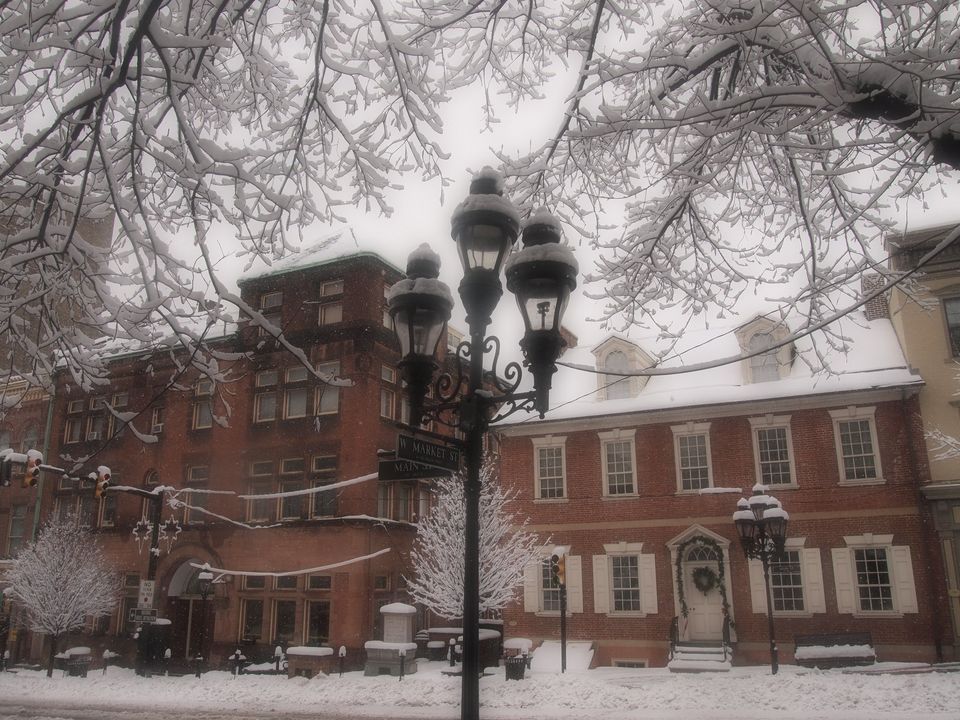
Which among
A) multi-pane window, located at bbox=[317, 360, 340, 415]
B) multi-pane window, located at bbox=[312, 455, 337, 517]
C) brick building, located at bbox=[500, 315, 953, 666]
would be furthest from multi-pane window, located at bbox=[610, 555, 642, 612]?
multi-pane window, located at bbox=[317, 360, 340, 415]

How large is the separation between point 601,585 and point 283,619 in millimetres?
10854

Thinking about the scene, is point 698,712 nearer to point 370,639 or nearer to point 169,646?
point 370,639

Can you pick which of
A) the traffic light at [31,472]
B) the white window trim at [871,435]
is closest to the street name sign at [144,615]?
the traffic light at [31,472]

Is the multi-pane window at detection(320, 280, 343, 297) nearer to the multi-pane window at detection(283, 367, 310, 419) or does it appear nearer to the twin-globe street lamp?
the multi-pane window at detection(283, 367, 310, 419)

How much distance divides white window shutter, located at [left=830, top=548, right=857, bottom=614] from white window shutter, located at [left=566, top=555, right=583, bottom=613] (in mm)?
7881

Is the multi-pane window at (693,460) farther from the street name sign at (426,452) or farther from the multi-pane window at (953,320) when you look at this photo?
the street name sign at (426,452)

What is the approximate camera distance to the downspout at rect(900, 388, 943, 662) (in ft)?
71.3

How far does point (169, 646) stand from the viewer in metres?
27.9

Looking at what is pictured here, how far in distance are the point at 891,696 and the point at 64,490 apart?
31.5 metres

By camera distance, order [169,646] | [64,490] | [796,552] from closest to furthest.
Result: [796,552]
[169,646]
[64,490]

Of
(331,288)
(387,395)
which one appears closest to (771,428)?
(387,395)

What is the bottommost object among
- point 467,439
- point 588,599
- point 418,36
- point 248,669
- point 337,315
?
point 248,669

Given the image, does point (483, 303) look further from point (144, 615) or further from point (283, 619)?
point (283, 619)

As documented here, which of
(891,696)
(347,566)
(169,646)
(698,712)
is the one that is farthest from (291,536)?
(891,696)
